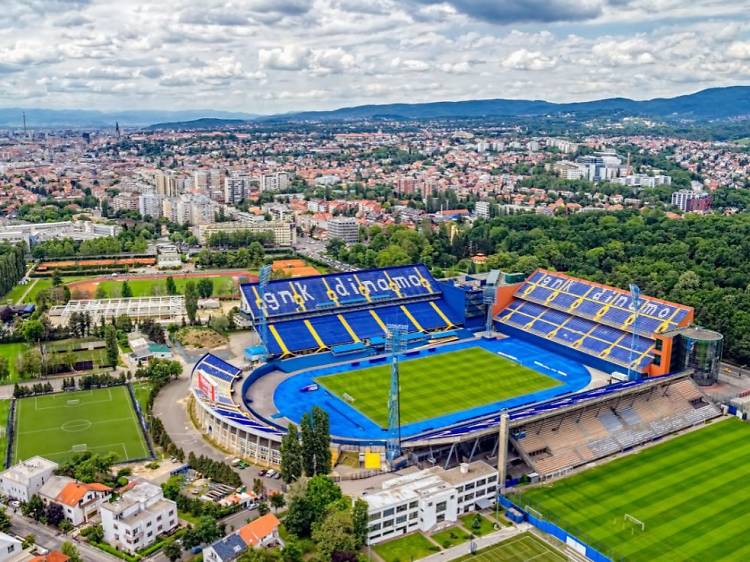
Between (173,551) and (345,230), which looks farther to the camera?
(345,230)

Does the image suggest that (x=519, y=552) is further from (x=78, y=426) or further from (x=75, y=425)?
(x=75, y=425)

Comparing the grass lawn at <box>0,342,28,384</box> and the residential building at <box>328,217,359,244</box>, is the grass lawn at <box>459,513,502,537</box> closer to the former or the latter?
the grass lawn at <box>0,342,28,384</box>

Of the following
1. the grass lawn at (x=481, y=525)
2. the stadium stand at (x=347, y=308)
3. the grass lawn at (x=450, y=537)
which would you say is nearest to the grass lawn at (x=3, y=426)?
the stadium stand at (x=347, y=308)

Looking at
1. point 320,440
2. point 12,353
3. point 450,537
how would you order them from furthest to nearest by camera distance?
1. point 12,353
2. point 320,440
3. point 450,537

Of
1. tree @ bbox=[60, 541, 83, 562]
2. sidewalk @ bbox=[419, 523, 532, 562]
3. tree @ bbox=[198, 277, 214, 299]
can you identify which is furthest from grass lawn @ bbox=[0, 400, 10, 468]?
tree @ bbox=[198, 277, 214, 299]

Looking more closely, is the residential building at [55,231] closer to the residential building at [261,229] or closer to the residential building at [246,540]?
the residential building at [261,229]

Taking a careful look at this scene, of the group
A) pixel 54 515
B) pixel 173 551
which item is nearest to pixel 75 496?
pixel 54 515
